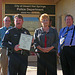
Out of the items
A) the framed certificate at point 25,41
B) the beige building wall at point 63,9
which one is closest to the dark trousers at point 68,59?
the framed certificate at point 25,41

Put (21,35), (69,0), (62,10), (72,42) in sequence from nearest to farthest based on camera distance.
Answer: (21,35) < (72,42) < (69,0) < (62,10)

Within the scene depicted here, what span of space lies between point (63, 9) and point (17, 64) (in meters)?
5.96

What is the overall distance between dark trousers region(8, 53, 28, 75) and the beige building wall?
4326mm

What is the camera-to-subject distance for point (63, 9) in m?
8.55

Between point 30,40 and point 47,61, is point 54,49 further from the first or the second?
point 30,40

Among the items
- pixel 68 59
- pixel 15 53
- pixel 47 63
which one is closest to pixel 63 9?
pixel 68 59

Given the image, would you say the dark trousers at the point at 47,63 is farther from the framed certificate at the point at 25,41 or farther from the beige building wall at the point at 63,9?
the beige building wall at the point at 63,9

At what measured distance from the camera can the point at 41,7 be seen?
964cm

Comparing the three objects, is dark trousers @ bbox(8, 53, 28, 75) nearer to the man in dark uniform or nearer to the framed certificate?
the man in dark uniform

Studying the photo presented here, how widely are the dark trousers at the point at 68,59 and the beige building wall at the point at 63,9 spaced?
350cm

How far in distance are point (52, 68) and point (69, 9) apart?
466 cm

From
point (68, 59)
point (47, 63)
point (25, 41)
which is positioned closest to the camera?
point (25, 41)

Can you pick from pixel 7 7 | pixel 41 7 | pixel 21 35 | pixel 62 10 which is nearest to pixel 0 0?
pixel 7 7

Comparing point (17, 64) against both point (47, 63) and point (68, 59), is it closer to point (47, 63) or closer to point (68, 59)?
point (47, 63)
